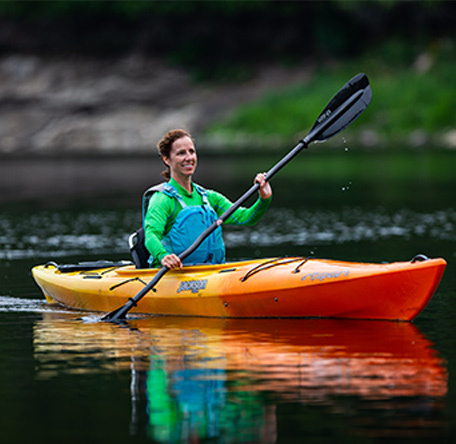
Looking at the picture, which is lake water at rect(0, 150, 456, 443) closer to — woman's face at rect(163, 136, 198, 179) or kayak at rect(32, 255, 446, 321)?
kayak at rect(32, 255, 446, 321)

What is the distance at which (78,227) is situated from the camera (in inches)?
631

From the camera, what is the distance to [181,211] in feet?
28.0

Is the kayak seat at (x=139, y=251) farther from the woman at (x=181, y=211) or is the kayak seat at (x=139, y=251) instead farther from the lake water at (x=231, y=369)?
the lake water at (x=231, y=369)

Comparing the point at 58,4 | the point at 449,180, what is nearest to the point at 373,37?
the point at 58,4

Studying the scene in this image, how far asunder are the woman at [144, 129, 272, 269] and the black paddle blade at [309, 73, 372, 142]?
3.05ft

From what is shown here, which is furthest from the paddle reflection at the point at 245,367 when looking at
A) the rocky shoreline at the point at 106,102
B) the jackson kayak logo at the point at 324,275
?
the rocky shoreline at the point at 106,102

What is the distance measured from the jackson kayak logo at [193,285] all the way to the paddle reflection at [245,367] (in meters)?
0.23

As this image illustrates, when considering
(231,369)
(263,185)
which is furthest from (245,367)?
(263,185)

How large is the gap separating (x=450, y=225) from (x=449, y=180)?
7325 mm

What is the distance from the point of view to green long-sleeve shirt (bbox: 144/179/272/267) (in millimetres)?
8383

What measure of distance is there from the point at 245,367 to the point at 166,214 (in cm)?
236

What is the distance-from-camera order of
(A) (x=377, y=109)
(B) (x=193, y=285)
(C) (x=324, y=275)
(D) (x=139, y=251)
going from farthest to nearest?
(A) (x=377, y=109), (D) (x=139, y=251), (B) (x=193, y=285), (C) (x=324, y=275)

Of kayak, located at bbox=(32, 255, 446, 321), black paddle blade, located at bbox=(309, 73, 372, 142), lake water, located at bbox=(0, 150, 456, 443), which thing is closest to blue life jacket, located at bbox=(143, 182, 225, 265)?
kayak, located at bbox=(32, 255, 446, 321)

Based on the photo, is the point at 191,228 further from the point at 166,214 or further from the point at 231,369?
the point at 231,369
